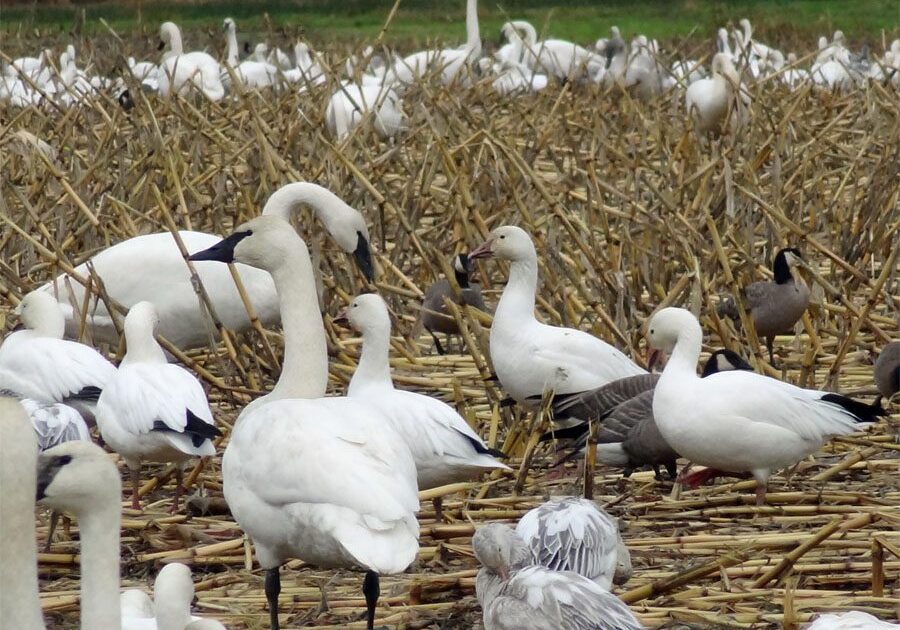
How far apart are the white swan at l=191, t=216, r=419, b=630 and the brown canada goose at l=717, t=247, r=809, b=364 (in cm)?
288

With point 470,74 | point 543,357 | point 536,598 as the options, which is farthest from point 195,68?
point 536,598

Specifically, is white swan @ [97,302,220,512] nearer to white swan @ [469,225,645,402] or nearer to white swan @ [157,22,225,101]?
white swan @ [469,225,645,402]

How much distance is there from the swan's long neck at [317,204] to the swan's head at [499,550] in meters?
2.54

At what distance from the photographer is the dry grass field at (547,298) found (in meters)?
4.61

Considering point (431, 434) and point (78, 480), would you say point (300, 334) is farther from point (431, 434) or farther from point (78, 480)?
point (78, 480)

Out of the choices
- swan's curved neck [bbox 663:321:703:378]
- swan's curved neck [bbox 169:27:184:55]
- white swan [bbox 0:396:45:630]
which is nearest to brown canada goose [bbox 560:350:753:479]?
swan's curved neck [bbox 663:321:703:378]

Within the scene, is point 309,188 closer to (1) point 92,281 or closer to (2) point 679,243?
(1) point 92,281

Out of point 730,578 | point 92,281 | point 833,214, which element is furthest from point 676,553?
point 833,214

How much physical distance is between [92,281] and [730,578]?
10.6 feet

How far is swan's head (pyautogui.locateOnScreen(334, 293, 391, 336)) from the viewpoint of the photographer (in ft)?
19.1

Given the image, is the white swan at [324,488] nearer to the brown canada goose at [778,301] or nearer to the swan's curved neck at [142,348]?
the swan's curved neck at [142,348]

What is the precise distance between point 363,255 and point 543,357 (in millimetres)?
907

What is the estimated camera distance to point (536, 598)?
3910mm

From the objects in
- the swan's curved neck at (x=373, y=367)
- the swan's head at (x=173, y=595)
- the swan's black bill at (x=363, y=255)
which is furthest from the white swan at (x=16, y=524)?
the swan's black bill at (x=363, y=255)
